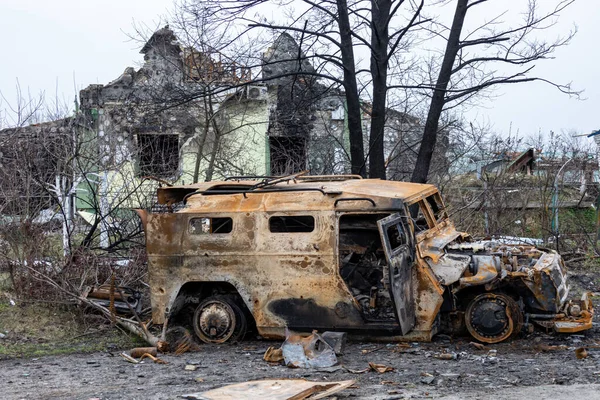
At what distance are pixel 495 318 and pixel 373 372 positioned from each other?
190 centimetres

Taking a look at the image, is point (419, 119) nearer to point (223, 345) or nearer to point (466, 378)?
point (223, 345)

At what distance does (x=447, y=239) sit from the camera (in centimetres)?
897

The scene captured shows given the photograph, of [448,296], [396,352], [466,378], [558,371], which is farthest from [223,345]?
[558,371]

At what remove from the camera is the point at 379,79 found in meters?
12.3

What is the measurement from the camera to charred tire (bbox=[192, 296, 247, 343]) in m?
8.90

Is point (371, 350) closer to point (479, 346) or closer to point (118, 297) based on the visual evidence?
point (479, 346)

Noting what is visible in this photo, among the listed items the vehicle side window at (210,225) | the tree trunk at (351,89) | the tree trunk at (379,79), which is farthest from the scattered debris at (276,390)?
the tree trunk at (379,79)

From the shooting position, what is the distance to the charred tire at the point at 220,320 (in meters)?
8.90

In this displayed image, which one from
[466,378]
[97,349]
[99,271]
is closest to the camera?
[466,378]

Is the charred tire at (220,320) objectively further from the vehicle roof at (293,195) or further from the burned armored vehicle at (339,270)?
the vehicle roof at (293,195)

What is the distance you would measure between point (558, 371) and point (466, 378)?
0.92m

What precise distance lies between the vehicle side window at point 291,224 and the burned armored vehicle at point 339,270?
0.6 inches

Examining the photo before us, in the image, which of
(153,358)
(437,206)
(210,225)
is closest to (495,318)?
(437,206)

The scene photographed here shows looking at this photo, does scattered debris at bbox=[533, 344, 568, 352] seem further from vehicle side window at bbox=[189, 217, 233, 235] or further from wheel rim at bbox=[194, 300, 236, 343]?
vehicle side window at bbox=[189, 217, 233, 235]
